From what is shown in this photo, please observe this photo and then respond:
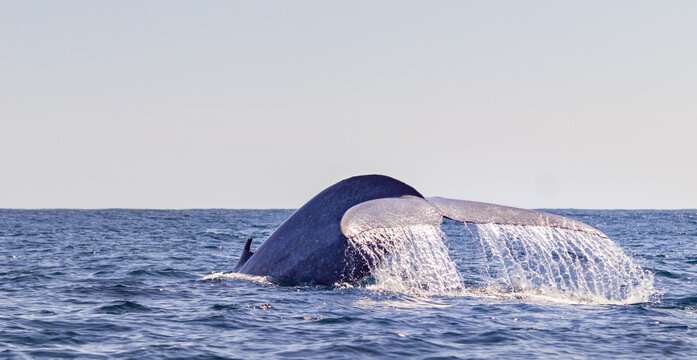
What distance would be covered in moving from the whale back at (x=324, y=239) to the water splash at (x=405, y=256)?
245 millimetres

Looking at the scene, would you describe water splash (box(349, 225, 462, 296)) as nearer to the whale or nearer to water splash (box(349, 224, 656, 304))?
water splash (box(349, 224, 656, 304))

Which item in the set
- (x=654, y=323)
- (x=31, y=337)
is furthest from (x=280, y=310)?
(x=654, y=323)

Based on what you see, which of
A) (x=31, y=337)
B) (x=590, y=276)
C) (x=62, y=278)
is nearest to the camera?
(x=31, y=337)

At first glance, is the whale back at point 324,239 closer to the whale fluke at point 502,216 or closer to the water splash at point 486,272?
the water splash at point 486,272

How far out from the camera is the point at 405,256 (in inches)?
430

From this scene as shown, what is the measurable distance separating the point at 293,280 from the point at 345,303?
3.44ft

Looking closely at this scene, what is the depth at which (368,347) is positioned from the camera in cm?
787

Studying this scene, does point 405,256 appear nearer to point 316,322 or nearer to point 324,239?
point 324,239

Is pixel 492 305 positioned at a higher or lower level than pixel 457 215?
lower

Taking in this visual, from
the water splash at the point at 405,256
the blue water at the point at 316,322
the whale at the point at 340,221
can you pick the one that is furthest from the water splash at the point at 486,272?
the blue water at the point at 316,322

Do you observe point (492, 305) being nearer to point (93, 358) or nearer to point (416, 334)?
point (416, 334)

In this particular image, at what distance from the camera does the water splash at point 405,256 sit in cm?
994

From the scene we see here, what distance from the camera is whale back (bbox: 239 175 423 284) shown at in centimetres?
1023

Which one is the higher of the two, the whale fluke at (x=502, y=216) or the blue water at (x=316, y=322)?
the whale fluke at (x=502, y=216)
